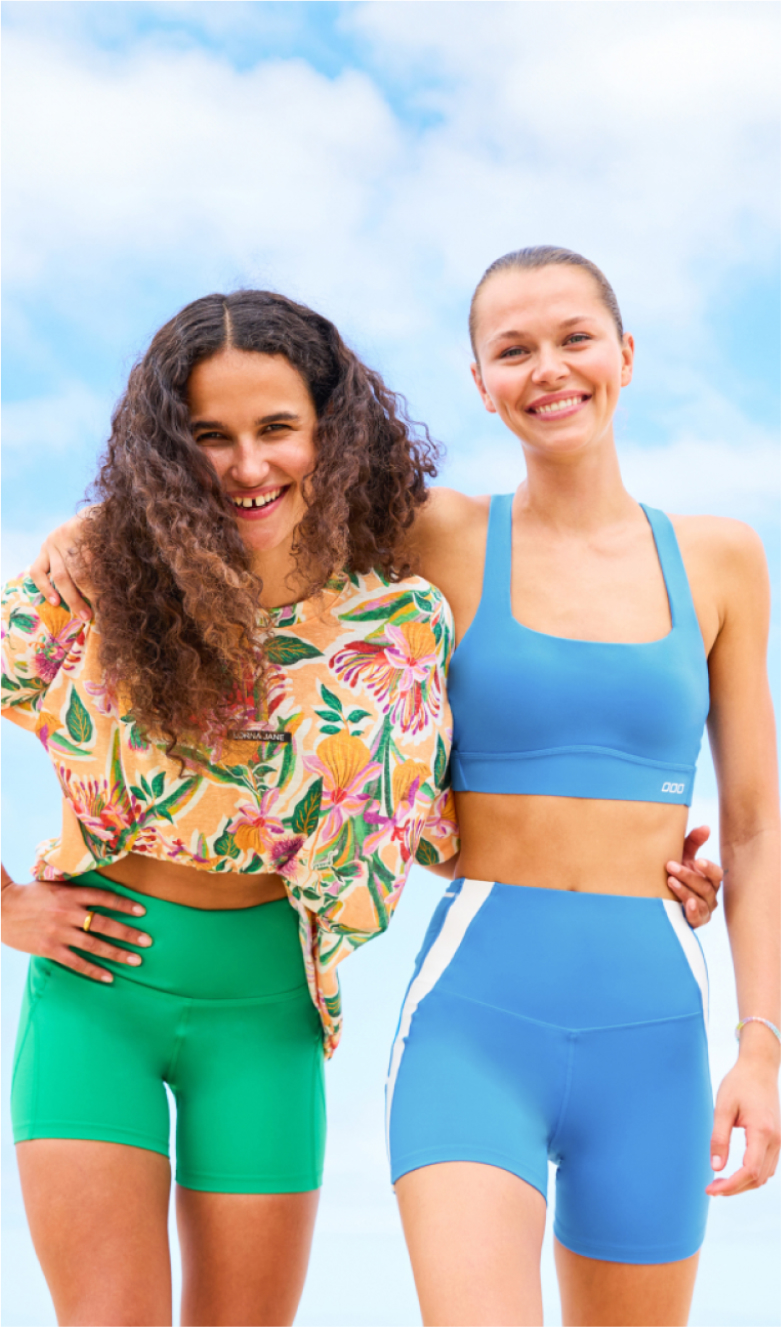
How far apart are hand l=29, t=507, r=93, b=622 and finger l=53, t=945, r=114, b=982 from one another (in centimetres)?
63

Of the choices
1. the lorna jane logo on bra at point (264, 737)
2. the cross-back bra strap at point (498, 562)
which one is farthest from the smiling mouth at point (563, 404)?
the lorna jane logo on bra at point (264, 737)

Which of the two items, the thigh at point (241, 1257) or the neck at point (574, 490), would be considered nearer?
the thigh at point (241, 1257)

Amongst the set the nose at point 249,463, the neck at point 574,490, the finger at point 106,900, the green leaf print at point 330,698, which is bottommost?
the finger at point 106,900

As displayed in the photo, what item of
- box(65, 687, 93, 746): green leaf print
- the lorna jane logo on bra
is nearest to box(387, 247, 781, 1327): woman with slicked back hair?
the lorna jane logo on bra

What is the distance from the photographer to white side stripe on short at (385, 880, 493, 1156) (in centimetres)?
226

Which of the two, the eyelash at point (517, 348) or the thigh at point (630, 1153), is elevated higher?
the eyelash at point (517, 348)

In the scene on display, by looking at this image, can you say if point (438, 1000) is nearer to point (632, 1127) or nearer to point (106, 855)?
point (632, 1127)

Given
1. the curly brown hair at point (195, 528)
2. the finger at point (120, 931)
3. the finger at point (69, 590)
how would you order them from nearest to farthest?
the curly brown hair at point (195, 528)
the finger at point (69, 590)
the finger at point (120, 931)

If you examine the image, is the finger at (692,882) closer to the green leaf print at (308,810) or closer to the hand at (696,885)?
the hand at (696,885)

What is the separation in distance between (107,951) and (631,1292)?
3.61 ft

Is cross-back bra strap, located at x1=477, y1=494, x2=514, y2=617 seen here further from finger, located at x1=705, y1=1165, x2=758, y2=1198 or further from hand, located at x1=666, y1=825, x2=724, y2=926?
finger, located at x1=705, y1=1165, x2=758, y2=1198

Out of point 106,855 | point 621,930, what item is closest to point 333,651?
point 106,855

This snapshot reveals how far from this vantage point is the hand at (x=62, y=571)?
2.22 metres

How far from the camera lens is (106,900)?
2352mm
